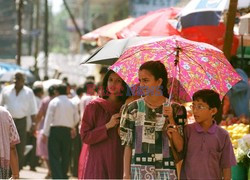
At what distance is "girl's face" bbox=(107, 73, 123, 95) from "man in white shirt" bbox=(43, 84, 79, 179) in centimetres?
689

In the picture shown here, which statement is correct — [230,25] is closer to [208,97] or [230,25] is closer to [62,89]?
[208,97]

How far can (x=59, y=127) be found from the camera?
1568cm

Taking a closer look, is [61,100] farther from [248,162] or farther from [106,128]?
[106,128]

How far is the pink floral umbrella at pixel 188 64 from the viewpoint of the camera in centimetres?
848

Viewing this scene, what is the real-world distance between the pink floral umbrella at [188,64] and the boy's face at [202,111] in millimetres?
577

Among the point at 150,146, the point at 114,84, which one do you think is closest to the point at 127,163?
the point at 150,146

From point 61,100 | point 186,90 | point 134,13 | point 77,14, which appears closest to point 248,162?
point 186,90

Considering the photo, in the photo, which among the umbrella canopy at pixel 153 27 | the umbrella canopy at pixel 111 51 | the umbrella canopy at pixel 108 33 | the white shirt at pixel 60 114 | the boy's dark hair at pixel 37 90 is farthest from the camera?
the boy's dark hair at pixel 37 90

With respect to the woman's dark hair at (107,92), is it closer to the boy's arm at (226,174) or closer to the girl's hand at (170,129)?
the girl's hand at (170,129)

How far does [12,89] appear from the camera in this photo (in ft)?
53.1

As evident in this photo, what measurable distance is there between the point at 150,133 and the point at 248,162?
2.73 metres

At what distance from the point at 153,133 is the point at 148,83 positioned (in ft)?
1.47

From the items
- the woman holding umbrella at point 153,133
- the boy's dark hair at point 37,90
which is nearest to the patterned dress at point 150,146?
the woman holding umbrella at point 153,133

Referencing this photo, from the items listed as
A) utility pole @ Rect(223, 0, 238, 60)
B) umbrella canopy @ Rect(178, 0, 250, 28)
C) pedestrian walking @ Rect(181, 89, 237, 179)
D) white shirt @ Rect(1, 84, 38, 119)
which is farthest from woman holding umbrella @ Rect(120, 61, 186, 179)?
white shirt @ Rect(1, 84, 38, 119)
